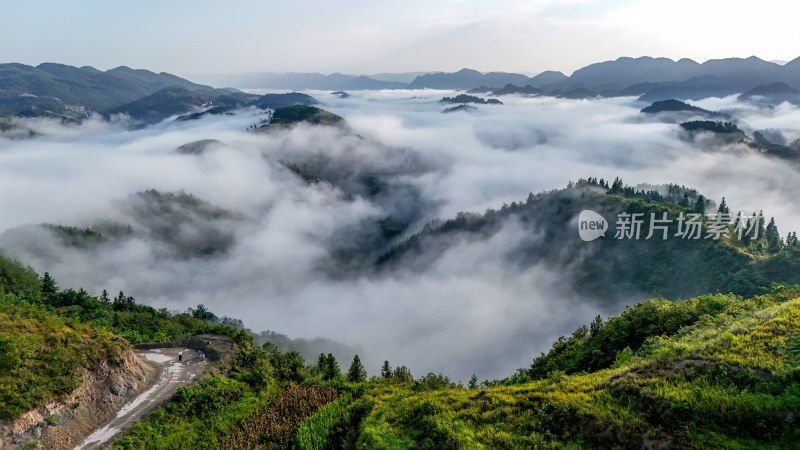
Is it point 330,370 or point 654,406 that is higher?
point 654,406

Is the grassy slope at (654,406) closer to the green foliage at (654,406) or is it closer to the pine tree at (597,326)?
the green foliage at (654,406)

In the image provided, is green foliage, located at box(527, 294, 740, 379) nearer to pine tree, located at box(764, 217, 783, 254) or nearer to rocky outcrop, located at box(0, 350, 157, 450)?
rocky outcrop, located at box(0, 350, 157, 450)

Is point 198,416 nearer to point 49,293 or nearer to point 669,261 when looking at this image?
point 49,293

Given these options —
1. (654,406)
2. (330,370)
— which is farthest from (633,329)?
(330,370)

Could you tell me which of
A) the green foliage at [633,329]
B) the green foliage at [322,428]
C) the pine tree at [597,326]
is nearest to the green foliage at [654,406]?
the green foliage at [322,428]

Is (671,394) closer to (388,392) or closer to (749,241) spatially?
(388,392)

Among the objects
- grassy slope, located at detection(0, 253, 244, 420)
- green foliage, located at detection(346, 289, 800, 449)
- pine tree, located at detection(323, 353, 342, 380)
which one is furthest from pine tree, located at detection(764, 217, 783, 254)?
grassy slope, located at detection(0, 253, 244, 420)
